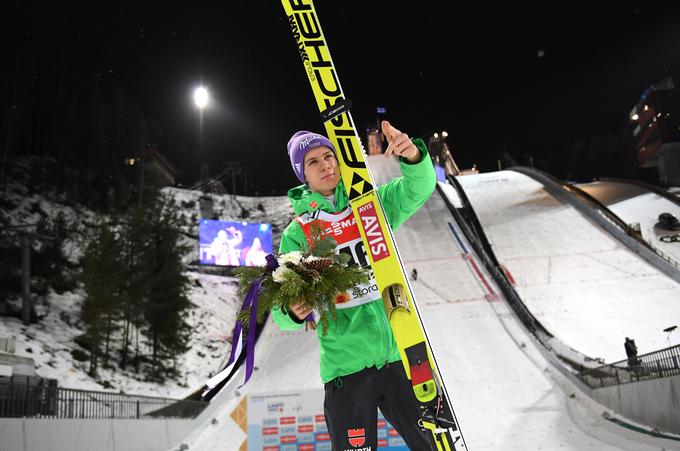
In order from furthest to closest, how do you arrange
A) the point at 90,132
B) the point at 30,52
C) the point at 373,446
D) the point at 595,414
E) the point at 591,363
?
the point at 90,132
the point at 30,52
the point at 591,363
the point at 595,414
the point at 373,446

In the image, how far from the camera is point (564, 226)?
24312mm

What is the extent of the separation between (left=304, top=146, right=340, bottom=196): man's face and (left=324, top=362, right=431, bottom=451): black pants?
3.50 feet

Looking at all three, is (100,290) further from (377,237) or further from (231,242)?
(377,237)

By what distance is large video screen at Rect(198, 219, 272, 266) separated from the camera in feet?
101

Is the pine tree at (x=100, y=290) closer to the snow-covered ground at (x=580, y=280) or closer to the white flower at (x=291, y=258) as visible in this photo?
the snow-covered ground at (x=580, y=280)

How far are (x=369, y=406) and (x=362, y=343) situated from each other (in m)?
0.31

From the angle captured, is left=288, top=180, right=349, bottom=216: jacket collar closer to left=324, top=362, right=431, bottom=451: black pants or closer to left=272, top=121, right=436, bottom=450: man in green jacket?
left=272, top=121, right=436, bottom=450: man in green jacket

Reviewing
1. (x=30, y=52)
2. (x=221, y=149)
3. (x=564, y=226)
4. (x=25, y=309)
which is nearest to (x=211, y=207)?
(x=30, y=52)

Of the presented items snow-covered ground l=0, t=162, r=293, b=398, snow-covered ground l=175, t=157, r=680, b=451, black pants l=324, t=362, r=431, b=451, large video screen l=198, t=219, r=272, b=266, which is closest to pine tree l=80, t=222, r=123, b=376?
snow-covered ground l=0, t=162, r=293, b=398

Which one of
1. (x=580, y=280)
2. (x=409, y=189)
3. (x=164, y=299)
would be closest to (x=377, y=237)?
(x=409, y=189)

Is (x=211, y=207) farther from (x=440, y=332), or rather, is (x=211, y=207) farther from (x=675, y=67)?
(x=675, y=67)

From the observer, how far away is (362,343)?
268 centimetres

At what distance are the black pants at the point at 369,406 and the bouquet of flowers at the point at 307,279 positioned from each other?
1.22ft

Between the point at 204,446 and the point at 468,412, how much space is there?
502cm
